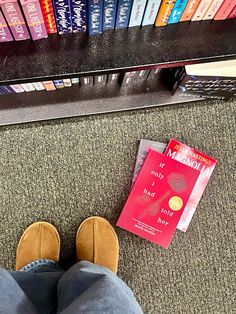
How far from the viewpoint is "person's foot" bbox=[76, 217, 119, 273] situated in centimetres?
113

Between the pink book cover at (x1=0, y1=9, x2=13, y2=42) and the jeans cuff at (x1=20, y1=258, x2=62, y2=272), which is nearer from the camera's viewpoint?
the pink book cover at (x1=0, y1=9, x2=13, y2=42)

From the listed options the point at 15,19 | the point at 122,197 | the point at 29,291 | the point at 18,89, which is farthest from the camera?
the point at 122,197

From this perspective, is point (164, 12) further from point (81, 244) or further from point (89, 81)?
point (81, 244)

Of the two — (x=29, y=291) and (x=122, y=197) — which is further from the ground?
(x=122, y=197)

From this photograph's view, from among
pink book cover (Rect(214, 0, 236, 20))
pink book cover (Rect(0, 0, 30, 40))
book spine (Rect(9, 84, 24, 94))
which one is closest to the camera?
pink book cover (Rect(0, 0, 30, 40))

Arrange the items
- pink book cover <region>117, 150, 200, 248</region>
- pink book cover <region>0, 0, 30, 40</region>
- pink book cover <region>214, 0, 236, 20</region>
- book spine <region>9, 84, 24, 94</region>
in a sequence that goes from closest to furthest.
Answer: pink book cover <region>0, 0, 30, 40</region>
pink book cover <region>214, 0, 236, 20</region>
book spine <region>9, 84, 24, 94</region>
pink book cover <region>117, 150, 200, 248</region>

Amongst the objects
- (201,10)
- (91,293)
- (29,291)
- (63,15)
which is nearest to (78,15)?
(63,15)

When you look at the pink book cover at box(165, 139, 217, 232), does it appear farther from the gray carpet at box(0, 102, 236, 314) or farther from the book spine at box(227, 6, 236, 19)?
the book spine at box(227, 6, 236, 19)

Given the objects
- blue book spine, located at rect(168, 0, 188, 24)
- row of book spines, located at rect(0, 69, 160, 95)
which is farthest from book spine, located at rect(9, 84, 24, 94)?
blue book spine, located at rect(168, 0, 188, 24)

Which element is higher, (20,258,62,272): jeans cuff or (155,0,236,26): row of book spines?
(155,0,236,26): row of book spines

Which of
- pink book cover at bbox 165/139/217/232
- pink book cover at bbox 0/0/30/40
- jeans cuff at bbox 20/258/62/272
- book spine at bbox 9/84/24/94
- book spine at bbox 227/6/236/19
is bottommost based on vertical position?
jeans cuff at bbox 20/258/62/272

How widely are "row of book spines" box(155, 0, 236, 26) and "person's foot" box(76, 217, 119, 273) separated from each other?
628 mm

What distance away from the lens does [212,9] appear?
80 centimetres

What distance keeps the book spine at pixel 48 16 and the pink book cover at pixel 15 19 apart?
0.04 meters
